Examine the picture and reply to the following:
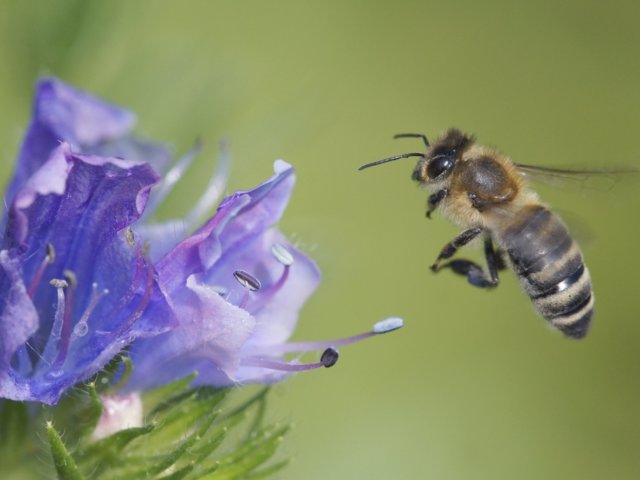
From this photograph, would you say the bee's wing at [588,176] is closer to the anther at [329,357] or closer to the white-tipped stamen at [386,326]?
the white-tipped stamen at [386,326]

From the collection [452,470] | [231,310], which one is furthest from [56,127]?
[452,470]

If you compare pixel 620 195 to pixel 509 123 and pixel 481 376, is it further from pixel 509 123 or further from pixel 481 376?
pixel 509 123

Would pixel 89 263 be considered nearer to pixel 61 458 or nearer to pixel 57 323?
pixel 57 323

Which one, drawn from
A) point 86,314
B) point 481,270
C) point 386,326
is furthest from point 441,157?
point 86,314

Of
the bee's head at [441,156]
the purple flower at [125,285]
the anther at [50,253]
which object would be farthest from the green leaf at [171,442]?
the bee's head at [441,156]

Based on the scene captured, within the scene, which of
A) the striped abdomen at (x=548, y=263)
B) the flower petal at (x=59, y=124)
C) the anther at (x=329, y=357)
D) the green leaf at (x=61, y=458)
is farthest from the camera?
the striped abdomen at (x=548, y=263)
